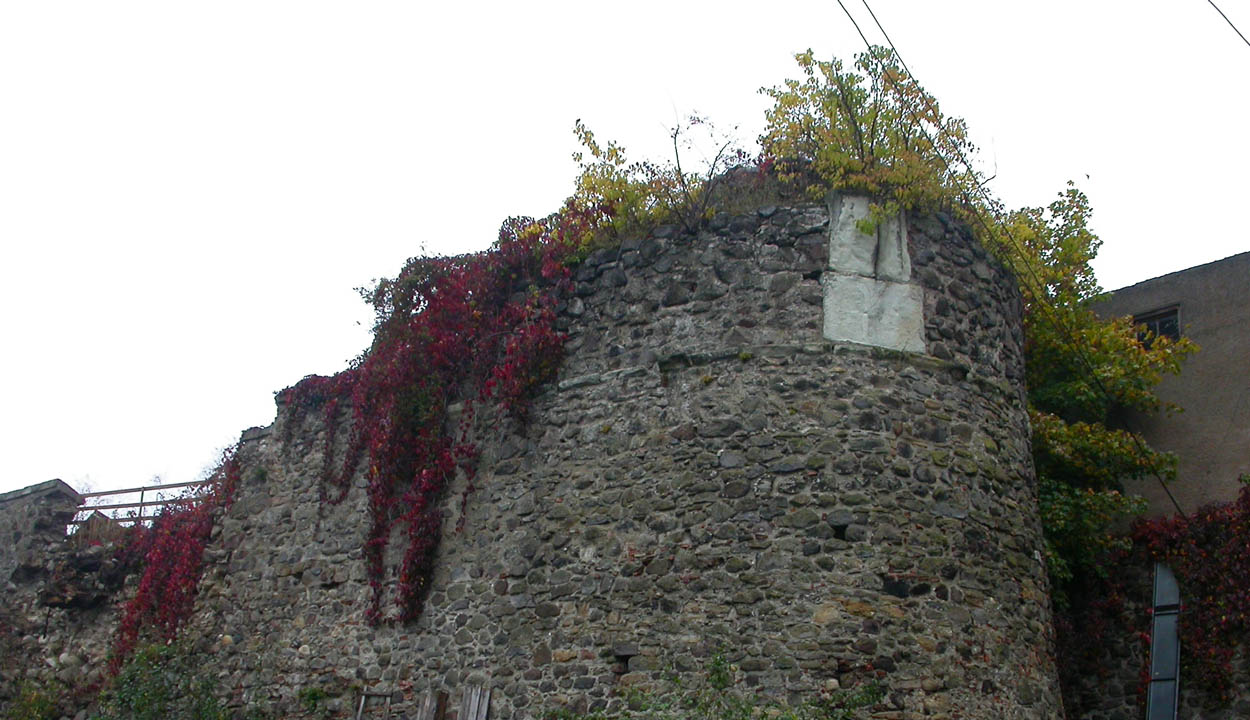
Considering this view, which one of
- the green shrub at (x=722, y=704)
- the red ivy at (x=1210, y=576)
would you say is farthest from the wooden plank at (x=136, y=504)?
the red ivy at (x=1210, y=576)

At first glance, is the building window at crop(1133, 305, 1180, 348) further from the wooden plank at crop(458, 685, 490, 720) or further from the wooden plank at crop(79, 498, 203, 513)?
the wooden plank at crop(79, 498, 203, 513)

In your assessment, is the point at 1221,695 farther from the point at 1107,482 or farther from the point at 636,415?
the point at 636,415

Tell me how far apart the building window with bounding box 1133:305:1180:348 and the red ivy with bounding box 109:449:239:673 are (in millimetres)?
9579

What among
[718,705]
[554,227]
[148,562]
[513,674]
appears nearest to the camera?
[718,705]

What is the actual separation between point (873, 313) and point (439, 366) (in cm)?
402

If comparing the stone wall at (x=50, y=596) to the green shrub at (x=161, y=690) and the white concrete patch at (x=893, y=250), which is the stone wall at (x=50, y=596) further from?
the white concrete patch at (x=893, y=250)

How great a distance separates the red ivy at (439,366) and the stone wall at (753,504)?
23 centimetres

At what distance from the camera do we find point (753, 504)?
8.80 meters

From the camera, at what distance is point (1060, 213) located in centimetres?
1238

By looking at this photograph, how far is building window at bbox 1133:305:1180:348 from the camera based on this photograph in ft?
40.0

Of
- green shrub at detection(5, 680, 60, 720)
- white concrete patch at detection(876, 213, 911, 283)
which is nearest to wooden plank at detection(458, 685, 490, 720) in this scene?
white concrete patch at detection(876, 213, 911, 283)

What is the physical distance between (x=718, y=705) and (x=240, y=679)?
18.9 ft

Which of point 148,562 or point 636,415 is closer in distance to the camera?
point 636,415

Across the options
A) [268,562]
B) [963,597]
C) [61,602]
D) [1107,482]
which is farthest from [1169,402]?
[61,602]
